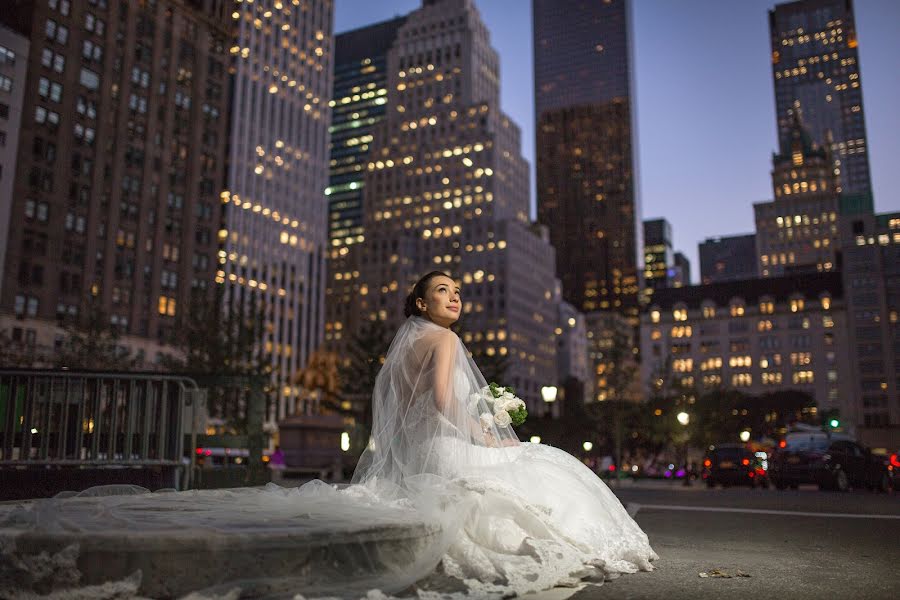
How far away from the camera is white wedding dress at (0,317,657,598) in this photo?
4.29 m

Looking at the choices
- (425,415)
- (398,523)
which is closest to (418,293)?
(425,415)

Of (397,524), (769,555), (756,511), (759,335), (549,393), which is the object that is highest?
(759,335)

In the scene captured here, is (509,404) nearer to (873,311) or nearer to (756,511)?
(756,511)

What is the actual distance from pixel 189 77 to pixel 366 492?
10472 centimetres

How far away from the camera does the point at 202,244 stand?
99.8 m

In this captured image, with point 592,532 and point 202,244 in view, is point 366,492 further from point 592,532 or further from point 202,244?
point 202,244

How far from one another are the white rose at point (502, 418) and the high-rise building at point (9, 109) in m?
77.8

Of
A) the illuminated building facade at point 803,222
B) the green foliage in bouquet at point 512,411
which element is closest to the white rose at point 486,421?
the green foliage in bouquet at point 512,411

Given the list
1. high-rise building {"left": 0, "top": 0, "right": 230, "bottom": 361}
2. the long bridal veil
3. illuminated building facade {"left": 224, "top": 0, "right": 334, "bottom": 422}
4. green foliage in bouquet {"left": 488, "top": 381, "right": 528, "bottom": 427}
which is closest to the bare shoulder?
the long bridal veil

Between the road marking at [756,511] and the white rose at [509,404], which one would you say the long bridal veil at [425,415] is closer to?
the white rose at [509,404]

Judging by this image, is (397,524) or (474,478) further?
(474,478)

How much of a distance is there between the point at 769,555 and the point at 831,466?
58.5 feet

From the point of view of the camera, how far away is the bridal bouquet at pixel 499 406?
6879 mm

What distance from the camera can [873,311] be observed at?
127375 mm
